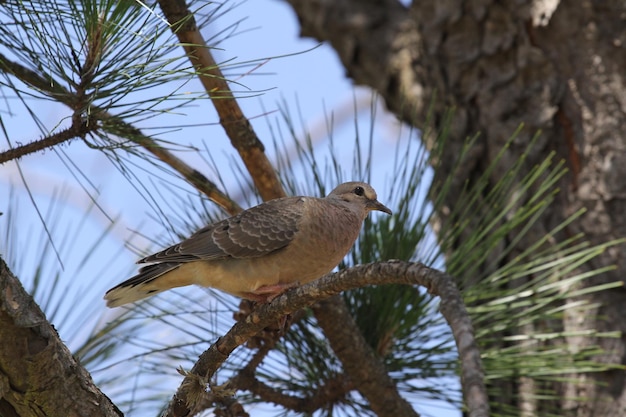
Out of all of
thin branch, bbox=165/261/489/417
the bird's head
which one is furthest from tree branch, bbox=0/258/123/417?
the bird's head

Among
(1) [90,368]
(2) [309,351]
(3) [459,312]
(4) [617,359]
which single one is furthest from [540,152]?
(3) [459,312]

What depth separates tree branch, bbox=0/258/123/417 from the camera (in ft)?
4.82

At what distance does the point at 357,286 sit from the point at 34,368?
586mm

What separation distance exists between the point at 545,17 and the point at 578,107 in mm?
331

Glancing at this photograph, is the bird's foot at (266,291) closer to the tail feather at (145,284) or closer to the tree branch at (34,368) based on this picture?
the tail feather at (145,284)

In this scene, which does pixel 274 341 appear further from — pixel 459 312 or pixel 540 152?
pixel 540 152

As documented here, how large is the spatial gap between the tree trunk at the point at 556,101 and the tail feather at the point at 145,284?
0.93 meters

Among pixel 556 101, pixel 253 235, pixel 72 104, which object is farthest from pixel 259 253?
pixel 556 101

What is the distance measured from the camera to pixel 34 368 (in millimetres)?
1506

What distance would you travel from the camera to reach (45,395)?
Result: 154 cm

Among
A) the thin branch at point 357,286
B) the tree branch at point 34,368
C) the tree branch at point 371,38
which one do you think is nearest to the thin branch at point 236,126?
the thin branch at point 357,286

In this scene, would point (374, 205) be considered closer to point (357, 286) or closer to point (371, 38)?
point (357, 286)

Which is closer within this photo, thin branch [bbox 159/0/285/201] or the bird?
thin branch [bbox 159/0/285/201]

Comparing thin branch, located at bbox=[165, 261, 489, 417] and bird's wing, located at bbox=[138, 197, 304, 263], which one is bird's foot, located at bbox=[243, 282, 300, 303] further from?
thin branch, located at bbox=[165, 261, 489, 417]
